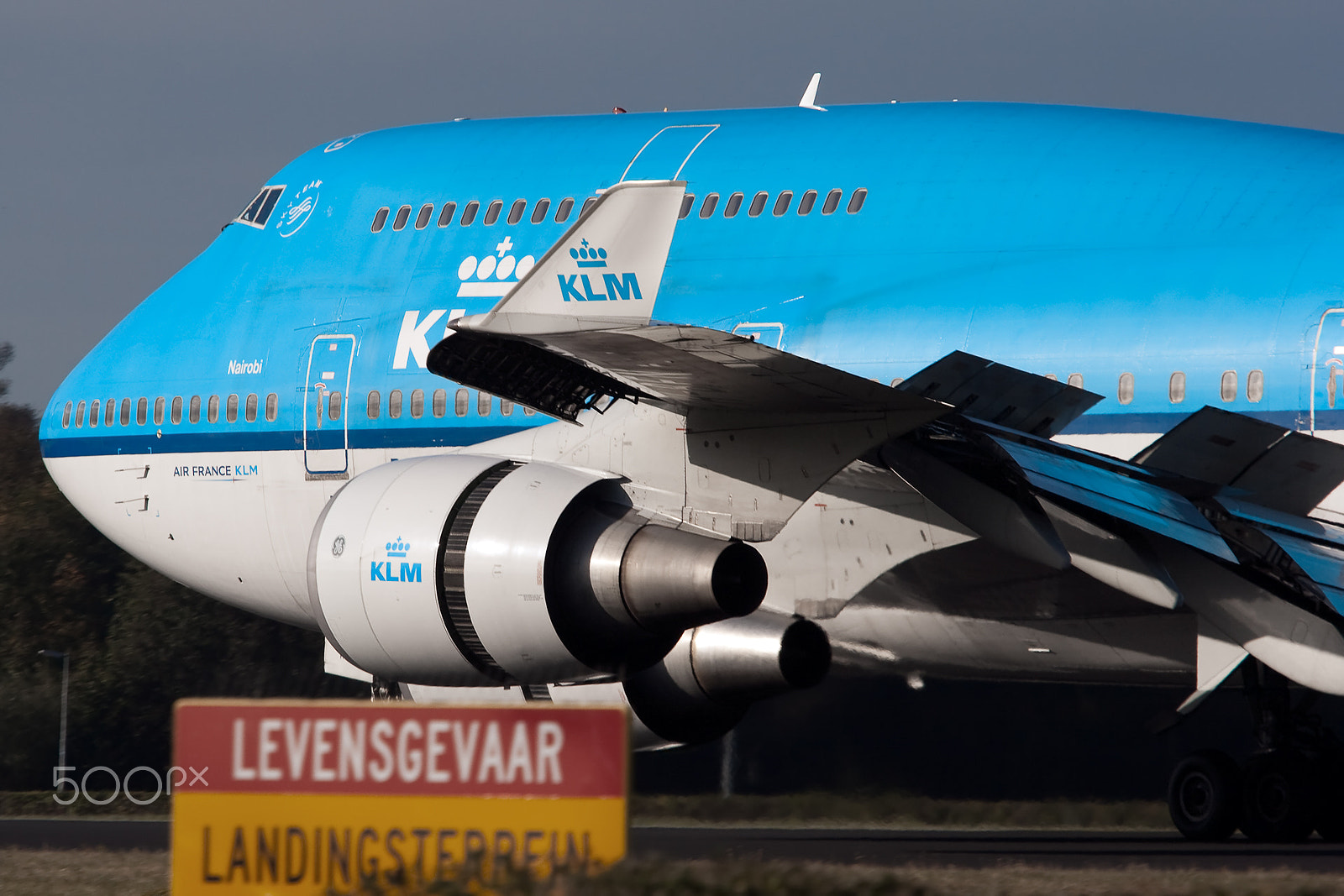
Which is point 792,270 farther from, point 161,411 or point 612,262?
point 161,411

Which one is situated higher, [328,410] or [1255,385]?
[328,410]

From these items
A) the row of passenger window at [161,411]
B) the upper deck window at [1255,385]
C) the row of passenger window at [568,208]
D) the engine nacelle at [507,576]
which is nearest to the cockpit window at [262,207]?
the row of passenger window at [568,208]

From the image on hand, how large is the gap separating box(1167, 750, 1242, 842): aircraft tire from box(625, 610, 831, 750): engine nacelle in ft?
9.46

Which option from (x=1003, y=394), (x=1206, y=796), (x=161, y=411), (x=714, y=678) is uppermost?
(x=161, y=411)

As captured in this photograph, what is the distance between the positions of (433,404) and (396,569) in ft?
16.8

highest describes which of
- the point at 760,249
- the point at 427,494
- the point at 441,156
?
the point at 441,156

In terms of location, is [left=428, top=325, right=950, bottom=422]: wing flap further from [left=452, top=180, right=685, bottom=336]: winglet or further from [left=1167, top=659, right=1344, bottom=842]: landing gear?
[left=1167, top=659, right=1344, bottom=842]: landing gear

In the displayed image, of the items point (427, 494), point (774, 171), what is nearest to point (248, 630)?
point (774, 171)

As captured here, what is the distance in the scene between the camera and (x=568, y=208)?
1628 centimetres

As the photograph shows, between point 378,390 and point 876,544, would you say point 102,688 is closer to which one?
point 378,390

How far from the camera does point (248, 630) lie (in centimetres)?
3597

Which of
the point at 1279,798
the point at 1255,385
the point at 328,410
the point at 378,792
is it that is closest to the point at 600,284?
the point at 378,792

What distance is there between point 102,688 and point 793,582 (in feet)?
77.5

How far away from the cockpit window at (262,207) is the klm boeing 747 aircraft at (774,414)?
6cm
